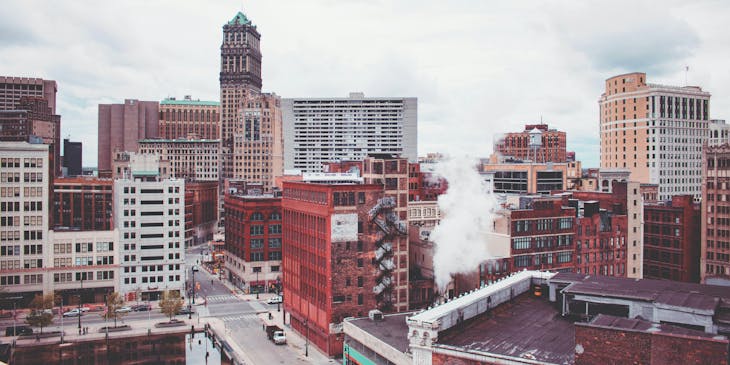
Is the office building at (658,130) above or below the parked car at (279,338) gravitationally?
above

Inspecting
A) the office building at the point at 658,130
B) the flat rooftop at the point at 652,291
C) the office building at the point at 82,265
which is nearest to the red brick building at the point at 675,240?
the office building at the point at 658,130

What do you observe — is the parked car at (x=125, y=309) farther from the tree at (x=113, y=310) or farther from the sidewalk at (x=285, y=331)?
the sidewalk at (x=285, y=331)

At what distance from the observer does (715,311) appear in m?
43.6

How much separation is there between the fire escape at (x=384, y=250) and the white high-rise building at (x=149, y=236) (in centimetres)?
5092

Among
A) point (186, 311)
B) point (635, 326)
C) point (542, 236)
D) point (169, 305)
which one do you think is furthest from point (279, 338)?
point (635, 326)

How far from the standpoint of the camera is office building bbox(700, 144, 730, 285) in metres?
115

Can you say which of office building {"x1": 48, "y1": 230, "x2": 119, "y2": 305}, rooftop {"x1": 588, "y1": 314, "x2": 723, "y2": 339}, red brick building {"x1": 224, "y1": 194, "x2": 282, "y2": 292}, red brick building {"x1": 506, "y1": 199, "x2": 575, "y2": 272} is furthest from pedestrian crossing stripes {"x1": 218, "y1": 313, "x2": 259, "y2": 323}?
rooftop {"x1": 588, "y1": 314, "x2": 723, "y2": 339}

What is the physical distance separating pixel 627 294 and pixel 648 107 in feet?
498

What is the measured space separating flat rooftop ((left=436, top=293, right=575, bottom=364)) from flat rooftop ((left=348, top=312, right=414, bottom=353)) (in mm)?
9686

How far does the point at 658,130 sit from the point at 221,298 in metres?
136

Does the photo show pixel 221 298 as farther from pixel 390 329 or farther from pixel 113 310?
pixel 390 329

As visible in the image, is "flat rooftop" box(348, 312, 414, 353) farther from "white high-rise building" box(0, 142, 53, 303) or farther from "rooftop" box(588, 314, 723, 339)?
"white high-rise building" box(0, 142, 53, 303)

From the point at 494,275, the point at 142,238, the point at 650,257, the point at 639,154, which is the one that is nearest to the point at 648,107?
the point at 639,154

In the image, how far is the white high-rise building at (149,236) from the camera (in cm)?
11350
